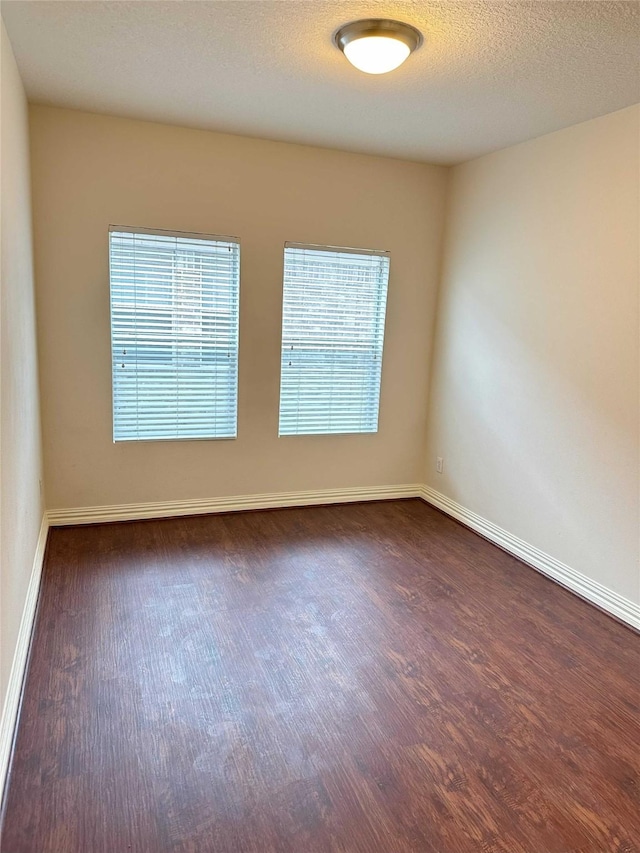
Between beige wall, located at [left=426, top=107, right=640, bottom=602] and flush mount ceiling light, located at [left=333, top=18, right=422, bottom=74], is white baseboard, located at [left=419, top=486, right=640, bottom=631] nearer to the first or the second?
beige wall, located at [left=426, top=107, right=640, bottom=602]

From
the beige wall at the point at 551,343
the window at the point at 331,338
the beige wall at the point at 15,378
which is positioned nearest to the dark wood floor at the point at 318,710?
the beige wall at the point at 15,378

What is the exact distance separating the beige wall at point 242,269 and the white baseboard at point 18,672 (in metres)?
1.01

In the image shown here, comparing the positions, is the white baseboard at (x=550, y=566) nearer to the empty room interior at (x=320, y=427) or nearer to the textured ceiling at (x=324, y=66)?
the empty room interior at (x=320, y=427)

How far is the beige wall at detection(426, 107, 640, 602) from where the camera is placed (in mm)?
2838

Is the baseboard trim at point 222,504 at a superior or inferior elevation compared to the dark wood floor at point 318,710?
superior

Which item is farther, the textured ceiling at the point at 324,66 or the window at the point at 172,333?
the window at the point at 172,333

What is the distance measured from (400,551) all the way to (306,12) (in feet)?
9.36

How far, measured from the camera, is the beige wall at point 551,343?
2.84 metres

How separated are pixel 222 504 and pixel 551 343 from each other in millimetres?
2493

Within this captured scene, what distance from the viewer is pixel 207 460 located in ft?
13.1

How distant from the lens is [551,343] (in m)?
3.28

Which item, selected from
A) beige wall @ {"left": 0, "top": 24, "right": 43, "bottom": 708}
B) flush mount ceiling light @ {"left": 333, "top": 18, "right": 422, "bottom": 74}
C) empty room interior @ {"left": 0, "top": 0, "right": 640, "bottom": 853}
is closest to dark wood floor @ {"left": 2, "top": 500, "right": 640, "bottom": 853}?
empty room interior @ {"left": 0, "top": 0, "right": 640, "bottom": 853}

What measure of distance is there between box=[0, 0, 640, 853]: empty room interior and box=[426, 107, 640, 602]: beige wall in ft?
0.06

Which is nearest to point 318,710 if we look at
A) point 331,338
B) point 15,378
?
point 15,378
